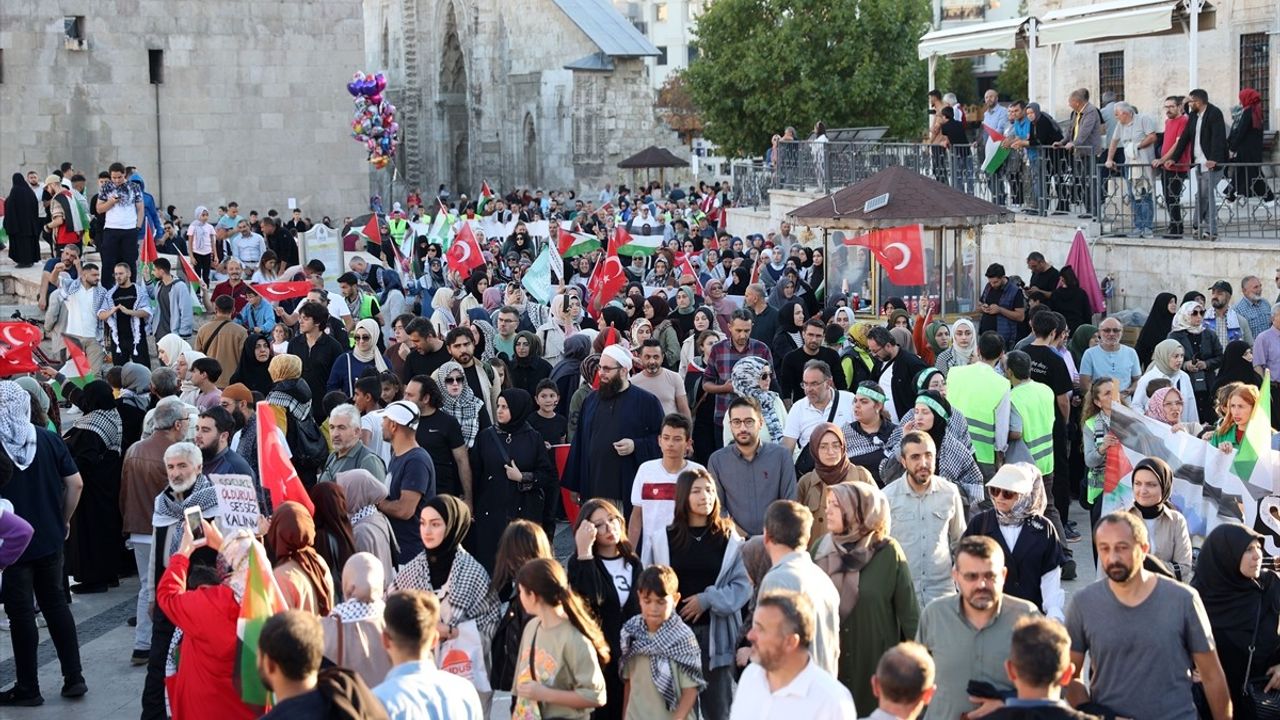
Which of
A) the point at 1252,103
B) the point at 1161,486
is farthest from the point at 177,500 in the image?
the point at 1252,103

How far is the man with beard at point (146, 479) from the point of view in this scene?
9977 millimetres

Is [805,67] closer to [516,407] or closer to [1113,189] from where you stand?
[1113,189]

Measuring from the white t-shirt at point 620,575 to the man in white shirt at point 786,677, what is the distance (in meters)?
1.61

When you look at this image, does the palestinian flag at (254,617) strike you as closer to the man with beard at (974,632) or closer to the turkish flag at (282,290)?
the man with beard at (974,632)

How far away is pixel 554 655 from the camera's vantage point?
21.4 ft

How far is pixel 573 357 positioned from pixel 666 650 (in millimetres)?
6460

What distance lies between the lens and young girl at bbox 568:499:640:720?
7078 mm

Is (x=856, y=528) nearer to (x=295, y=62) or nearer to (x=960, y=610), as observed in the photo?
(x=960, y=610)

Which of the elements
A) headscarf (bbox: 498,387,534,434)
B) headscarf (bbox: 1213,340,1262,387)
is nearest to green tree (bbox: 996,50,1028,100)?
headscarf (bbox: 1213,340,1262,387)

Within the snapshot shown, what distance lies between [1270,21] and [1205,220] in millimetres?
9408

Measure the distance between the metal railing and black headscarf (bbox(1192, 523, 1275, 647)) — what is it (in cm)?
1185

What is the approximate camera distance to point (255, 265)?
82.5 ft

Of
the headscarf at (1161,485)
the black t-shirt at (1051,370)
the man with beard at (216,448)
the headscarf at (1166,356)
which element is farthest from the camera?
the black t-shirt at (1051,370)

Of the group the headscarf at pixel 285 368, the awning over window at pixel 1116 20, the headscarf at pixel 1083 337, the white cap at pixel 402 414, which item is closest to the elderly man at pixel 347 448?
the white cap at pixel 402 414
